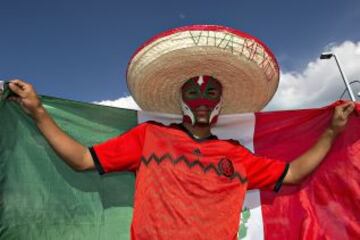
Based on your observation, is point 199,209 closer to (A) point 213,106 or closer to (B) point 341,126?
(A) point 213,106

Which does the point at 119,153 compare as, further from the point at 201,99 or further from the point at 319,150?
the point at 319,150

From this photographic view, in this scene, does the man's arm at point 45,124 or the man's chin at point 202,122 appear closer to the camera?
the man's arm at point 45,124

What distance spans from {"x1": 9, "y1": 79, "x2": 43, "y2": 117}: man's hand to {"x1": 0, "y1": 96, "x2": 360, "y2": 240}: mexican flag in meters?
0.28

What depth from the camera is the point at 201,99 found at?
3.45m

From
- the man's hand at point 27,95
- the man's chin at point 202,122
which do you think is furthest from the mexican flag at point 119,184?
the man's chin at point 202,122

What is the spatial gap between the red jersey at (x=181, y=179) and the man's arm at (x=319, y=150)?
30cm

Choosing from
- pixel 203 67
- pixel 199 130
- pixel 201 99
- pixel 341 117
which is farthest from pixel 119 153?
pixel 341 117

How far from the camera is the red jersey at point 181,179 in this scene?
295 cm

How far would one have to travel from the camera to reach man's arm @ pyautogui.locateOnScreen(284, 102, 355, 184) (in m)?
3.54

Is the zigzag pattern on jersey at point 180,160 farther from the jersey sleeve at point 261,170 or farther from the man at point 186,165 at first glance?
the jersey sleeve at point 261,170

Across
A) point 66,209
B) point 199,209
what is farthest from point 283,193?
point 66,209

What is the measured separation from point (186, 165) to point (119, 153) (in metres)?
0.50

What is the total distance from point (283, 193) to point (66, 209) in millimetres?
1881

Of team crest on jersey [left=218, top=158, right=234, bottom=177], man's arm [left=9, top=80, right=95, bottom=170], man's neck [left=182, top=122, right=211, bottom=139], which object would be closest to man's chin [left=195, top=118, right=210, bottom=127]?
man's neck [left=182, top=122, right=211, bottom=139]
